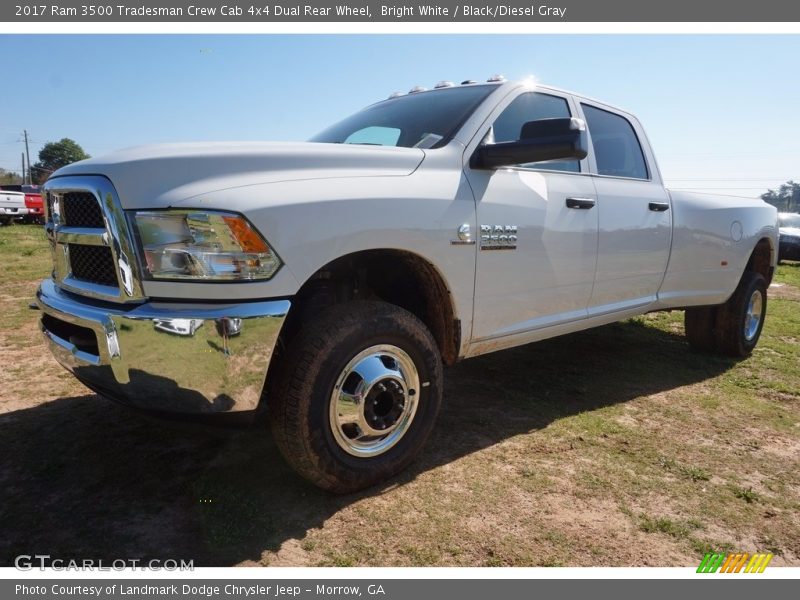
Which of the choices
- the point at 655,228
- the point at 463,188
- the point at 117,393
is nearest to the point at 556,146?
the point at 463,188

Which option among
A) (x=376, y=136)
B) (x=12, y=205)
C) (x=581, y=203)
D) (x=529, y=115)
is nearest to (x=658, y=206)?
(x=581, y=203)

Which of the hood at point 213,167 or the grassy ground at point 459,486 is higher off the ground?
the hood at point 213,167

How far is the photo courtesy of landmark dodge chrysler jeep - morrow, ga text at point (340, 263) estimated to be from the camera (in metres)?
1.98

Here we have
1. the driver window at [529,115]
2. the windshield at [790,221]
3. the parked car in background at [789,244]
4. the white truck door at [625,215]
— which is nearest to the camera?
the driver window at [529,115]

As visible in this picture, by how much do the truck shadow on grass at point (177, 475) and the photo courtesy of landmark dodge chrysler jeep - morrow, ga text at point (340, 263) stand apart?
0.28m

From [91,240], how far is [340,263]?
100 centimetres

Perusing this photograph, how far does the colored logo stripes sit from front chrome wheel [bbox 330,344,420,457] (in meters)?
1.28

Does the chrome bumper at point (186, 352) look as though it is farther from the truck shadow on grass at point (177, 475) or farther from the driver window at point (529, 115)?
the driver window at point (529, 115)

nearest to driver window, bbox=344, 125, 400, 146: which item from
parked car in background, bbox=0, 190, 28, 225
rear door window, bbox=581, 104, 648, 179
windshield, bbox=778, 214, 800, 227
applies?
rear door window, bbox=581, 104, 648, 179

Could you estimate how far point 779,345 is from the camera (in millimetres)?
5555

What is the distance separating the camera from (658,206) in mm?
3943

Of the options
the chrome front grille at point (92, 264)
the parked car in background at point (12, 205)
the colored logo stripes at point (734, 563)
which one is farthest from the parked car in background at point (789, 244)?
the parked car in background at point (12, 205)

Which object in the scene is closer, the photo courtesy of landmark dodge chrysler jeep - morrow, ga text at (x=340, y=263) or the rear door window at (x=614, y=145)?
the photo courtesy of landmark dodge chrysler jeep - morrow, ga text at (x=340, y=263)

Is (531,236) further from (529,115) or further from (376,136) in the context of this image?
(376,136)
